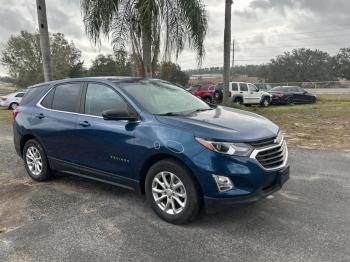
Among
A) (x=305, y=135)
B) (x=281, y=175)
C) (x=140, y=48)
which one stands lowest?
(x=305, y=135)

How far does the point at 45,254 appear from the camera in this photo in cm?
378

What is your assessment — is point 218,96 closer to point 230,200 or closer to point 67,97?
point 67,97

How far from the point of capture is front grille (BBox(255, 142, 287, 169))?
13.5 feet

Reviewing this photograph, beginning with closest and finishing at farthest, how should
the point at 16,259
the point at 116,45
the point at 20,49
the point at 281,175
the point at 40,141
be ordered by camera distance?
the point at 16,259 < the point at 281,175 < the point at 40,141 < the point at 116,45 < the point at 20,49

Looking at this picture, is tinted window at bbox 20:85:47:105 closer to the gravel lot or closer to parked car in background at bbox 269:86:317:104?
the gravel lot

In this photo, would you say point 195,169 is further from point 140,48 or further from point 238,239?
point 140,48

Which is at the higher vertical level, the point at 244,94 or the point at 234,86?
the point at 234,86

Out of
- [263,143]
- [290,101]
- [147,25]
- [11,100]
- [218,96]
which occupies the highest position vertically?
[147,25]

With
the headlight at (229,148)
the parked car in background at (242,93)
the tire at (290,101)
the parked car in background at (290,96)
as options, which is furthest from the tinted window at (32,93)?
the tire at (290,101)

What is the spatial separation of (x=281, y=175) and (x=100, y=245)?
2.08 m

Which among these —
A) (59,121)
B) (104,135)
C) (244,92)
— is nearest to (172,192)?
(104,135)

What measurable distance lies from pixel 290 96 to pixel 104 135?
22911 millimetres

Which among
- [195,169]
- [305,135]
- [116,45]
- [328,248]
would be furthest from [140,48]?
[328,248]

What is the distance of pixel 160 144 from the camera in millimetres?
4297
